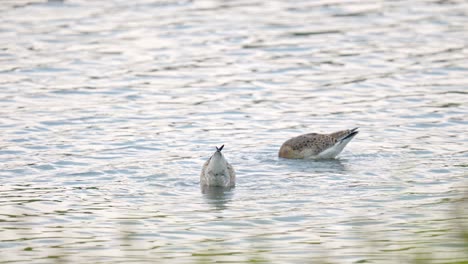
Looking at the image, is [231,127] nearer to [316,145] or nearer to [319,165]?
[316,145]

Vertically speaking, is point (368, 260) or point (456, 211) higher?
point (456, 211)

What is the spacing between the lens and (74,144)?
15.0 metres

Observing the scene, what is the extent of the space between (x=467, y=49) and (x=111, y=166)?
8660mm

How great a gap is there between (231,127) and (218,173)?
3267 millimetres

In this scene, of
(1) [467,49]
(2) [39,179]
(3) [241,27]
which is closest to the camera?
(2) [39,179]

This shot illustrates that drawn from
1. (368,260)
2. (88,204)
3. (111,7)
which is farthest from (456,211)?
(111,7)

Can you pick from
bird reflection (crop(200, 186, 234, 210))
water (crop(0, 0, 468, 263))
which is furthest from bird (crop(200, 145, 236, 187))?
water (crop(0, 0, 468, 263))

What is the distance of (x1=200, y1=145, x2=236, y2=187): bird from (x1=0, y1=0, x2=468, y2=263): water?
180 millimetres

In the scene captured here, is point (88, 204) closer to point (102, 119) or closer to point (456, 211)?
point (102, 119)

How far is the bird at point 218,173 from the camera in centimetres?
1279

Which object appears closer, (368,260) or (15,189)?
(368,260)

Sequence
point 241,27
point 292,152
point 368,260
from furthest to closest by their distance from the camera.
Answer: point 241,27 → point 292,152 → point 368,260

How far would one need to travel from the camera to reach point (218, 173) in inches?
505

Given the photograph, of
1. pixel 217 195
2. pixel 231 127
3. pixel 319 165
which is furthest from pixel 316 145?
pixel 217 195
